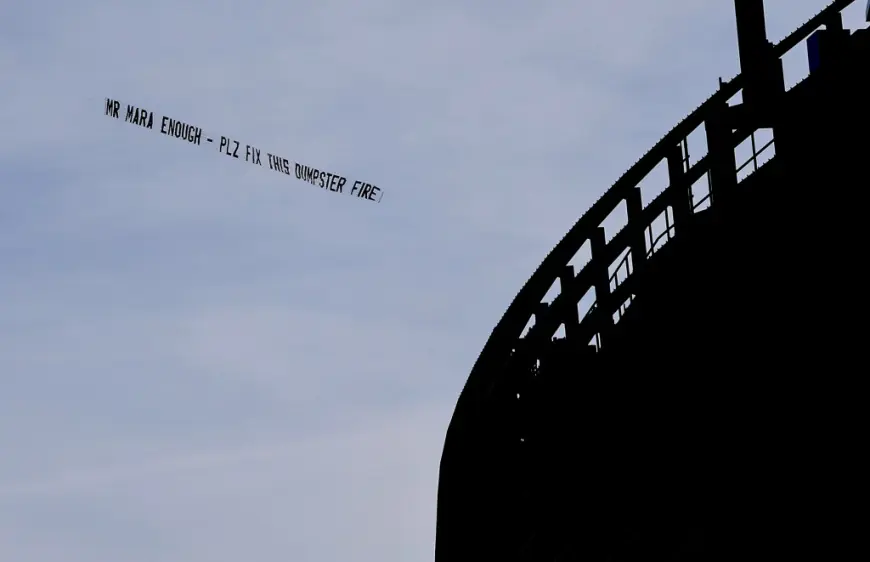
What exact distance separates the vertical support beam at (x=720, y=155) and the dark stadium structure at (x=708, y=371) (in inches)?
0.6

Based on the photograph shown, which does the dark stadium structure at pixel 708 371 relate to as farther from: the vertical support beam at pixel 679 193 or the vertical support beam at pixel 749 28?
the vertical support beam at pixel 749 28

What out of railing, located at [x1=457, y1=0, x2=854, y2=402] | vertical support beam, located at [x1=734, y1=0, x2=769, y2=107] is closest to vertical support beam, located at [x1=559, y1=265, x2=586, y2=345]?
railing, located at [x1=457, y1=0, x2=854, y2=402]

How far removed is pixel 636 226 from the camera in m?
9.12

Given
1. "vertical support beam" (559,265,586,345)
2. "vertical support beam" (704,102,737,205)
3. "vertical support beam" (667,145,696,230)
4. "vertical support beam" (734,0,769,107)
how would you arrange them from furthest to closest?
"vertical support beam" (734,0,769,107) < "vertical support beam" (559,265,586,345) < "vertical support beam" (667,145,696,230) < "vertical support beam" (704,102,737,205)

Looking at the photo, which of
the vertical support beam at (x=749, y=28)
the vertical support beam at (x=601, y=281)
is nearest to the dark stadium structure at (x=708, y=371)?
the vertical support beam at (x=601, y=281)

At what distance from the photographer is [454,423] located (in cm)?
868

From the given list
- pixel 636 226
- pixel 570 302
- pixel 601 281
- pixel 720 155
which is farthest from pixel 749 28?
pixel 570 302

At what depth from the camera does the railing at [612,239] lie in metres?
8.84

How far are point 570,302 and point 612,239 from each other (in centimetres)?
54

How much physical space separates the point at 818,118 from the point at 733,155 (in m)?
0.62

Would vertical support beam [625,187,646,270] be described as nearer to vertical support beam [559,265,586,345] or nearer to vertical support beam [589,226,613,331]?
vertical support beam [589,226,613,331]

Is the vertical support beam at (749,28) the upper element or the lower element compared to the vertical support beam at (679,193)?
upper

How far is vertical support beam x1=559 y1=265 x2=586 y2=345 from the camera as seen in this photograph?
9102 mm

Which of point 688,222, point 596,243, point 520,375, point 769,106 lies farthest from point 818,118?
point 520,375
